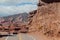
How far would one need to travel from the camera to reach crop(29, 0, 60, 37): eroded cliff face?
604 centimetres

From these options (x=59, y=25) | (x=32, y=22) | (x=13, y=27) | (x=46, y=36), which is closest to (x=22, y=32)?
(x=13, y=27)

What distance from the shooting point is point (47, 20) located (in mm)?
7113

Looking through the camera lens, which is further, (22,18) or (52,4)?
(22,18)

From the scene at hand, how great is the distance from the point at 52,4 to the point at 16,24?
81.3 inches

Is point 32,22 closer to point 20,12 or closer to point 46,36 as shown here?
point 20,12

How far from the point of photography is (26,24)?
28.6 feet

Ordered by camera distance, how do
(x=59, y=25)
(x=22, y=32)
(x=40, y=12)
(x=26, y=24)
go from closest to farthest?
(x=59, y=25), (x=22, y=32), (x=40, y=12), (x=26, y=24)

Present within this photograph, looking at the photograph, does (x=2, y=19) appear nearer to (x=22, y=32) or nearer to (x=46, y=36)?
(x=22, y=32)

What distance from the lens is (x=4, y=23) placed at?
336 inches

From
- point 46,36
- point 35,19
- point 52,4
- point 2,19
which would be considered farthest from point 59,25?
point 2,19

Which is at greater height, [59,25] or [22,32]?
[59,25]

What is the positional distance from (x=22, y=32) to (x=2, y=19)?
1.82 meters

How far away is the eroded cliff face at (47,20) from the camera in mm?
6037

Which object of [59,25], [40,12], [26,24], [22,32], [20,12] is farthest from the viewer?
[20,12]
